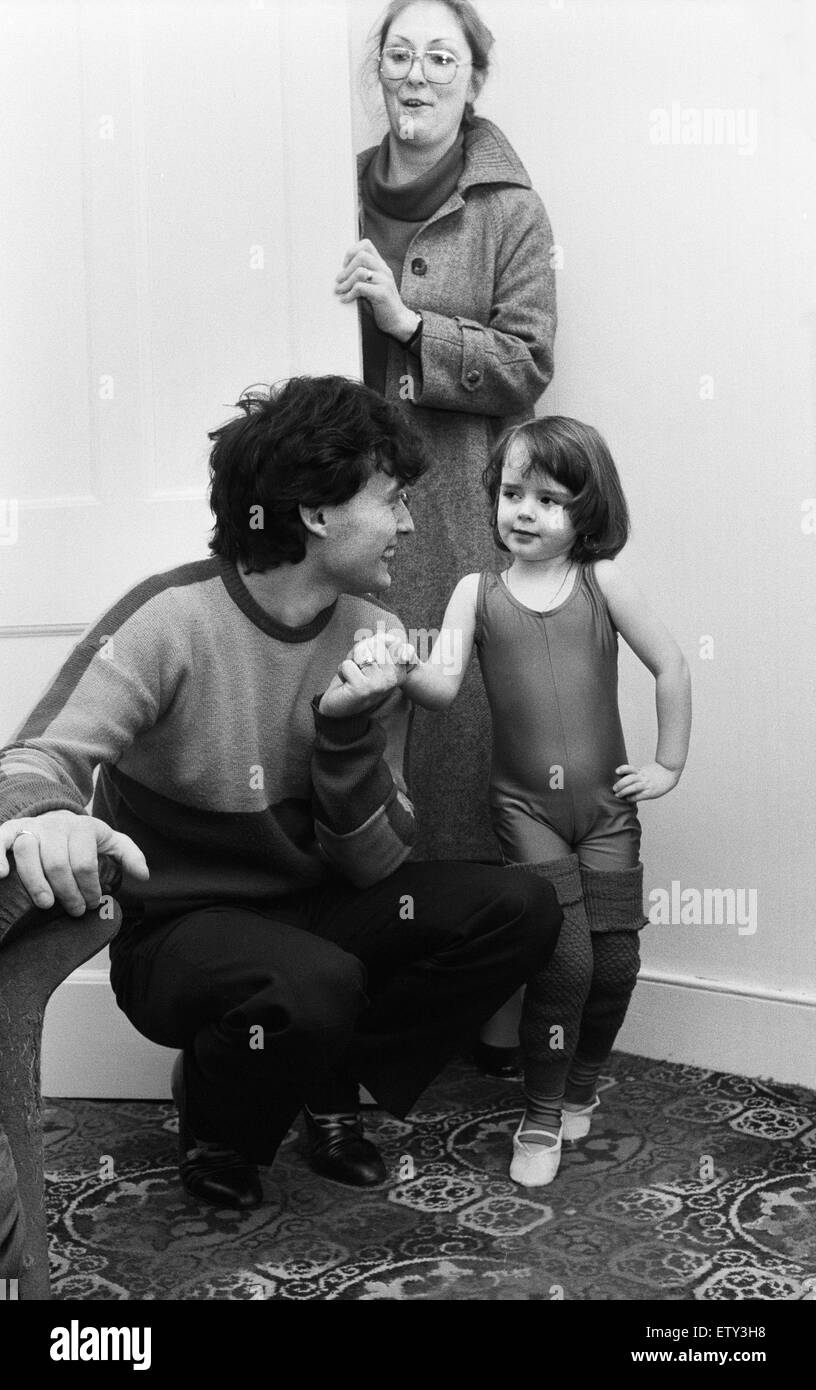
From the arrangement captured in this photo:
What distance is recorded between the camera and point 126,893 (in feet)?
5.62

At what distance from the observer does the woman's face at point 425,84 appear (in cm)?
205

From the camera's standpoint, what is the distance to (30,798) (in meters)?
1.33

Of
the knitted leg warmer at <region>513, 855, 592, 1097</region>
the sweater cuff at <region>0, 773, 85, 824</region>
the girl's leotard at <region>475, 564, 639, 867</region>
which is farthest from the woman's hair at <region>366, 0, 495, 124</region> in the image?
the sweater cuff at <region>0, 773, 85, 824</region>

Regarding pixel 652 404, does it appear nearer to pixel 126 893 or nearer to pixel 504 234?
pixel 504 234

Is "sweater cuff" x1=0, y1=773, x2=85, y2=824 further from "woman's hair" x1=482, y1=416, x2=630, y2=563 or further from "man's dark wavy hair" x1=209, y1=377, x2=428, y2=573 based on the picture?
"woman's hair" x1=482, y1=416, x2=630, y2=563

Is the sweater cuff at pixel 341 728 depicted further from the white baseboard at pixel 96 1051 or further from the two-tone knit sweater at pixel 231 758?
the white baseboard at pixel 96 1051

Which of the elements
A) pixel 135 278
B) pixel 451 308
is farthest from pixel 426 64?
pixel 135 278

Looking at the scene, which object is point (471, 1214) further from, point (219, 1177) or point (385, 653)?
point (385, 653)

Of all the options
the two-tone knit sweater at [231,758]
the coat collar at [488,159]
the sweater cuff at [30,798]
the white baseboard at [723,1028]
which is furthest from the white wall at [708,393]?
the sweater cuff at [30,798]

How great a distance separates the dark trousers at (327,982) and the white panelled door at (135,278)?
519 mm

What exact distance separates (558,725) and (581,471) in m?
0.34

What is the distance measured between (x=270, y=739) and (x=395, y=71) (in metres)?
1.02

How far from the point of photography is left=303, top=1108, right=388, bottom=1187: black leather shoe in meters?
1.81

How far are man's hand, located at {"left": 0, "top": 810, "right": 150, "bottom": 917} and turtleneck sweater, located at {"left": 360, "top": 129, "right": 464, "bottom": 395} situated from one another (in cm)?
105
